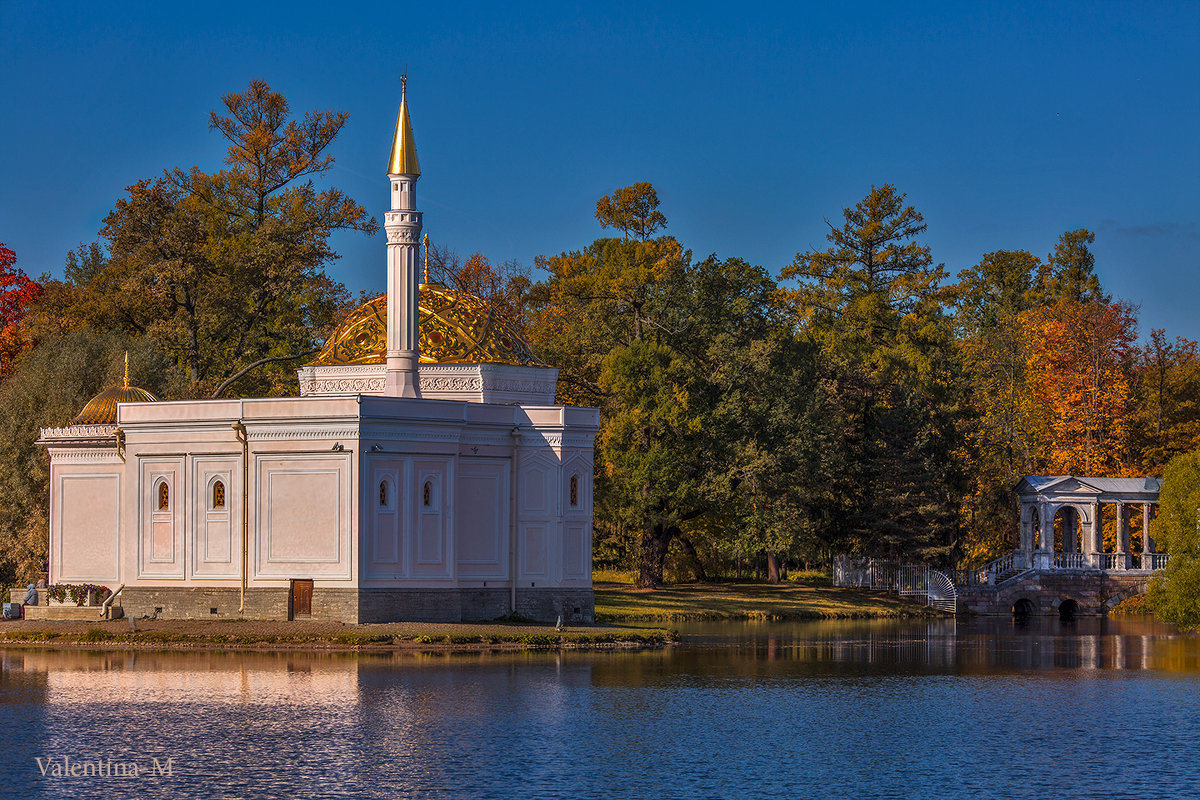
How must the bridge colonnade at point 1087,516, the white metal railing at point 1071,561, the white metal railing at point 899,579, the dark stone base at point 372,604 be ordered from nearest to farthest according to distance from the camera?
the dark stone base at point 372,604
the white metal railing at point 899,579
the bridge colonnade at point 1087,516
the white metal railing at point 1071,561

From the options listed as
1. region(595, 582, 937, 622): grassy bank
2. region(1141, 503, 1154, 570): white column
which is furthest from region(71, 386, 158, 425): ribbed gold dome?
region(1141, 503, 1154, 570): white column

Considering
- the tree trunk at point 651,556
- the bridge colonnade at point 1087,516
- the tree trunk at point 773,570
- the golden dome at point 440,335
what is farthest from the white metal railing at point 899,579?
the golden dome at point 440,335

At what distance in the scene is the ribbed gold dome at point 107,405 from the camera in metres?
48.0

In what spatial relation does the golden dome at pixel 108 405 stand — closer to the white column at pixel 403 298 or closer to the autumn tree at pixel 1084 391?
the white column at pixel 403 298

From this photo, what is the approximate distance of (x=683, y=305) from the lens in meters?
65.9

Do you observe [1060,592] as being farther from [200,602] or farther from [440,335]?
[200,602]

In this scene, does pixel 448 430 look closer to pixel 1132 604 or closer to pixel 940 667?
pixel 940 667

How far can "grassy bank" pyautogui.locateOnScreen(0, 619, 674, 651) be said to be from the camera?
38062mm

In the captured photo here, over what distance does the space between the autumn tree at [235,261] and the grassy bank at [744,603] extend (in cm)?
1843

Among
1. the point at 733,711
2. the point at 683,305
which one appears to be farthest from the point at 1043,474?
the point at 733,711

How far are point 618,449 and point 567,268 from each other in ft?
55.0

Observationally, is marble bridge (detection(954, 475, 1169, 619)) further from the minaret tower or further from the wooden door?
the wooden door

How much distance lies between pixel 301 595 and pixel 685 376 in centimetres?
2598

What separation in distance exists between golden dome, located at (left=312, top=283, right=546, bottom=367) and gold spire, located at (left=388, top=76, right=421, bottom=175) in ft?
13.9
